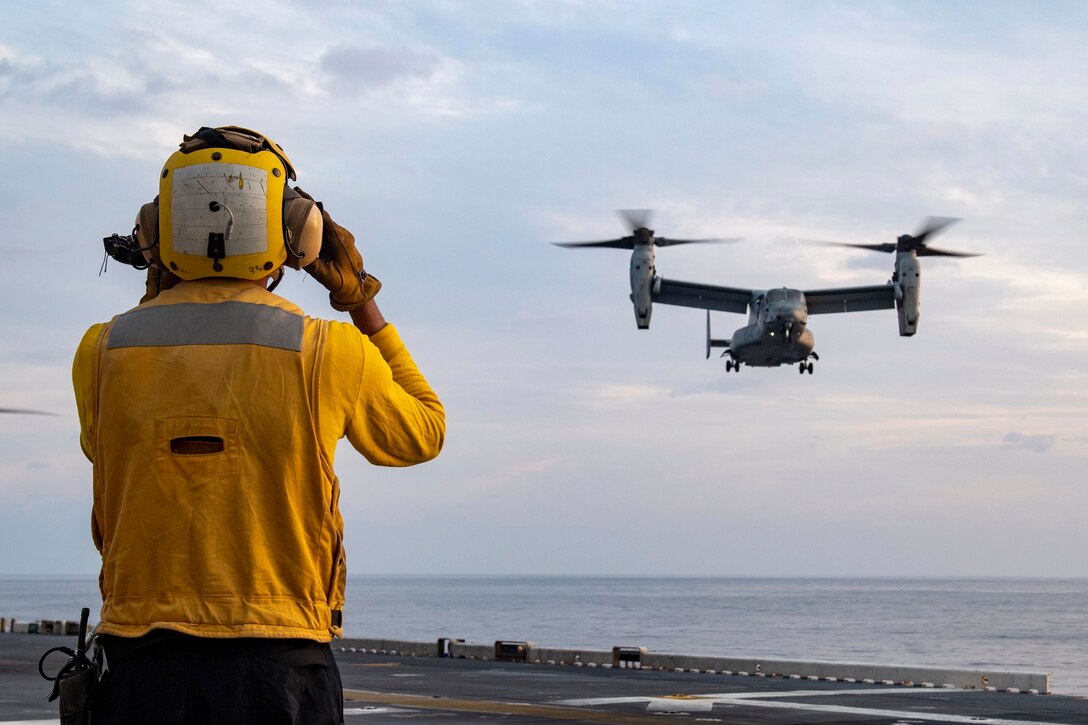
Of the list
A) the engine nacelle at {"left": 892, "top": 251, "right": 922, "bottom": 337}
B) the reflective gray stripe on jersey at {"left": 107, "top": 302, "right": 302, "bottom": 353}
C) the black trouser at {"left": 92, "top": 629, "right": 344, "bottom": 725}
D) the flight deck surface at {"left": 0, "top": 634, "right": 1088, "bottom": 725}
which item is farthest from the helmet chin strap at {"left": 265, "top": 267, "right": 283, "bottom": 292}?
the engine nacelle at {"left": 892, "top": 251, "right": 922, "bottom": 337}

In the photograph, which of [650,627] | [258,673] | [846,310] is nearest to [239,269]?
[258,673]

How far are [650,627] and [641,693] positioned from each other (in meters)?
82.0

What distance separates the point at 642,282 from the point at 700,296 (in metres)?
3.95

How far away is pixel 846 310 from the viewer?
2096 inches

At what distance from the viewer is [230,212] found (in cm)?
275

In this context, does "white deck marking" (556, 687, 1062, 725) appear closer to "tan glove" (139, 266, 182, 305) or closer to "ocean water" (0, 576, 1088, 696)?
"tan glove" (139, 266, 182, 305)

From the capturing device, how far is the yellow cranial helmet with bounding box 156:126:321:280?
2762mm

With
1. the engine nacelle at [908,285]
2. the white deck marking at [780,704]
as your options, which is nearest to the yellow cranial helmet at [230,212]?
the white deck marking at [780,704]

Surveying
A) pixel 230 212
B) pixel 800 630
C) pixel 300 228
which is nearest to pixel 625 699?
pixel 300 228

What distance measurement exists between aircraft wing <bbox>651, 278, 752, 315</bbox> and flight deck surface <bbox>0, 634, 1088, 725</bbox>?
93.6 ft

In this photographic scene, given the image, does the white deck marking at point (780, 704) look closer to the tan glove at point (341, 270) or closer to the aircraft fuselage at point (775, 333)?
the tan glove at point (341, 270)

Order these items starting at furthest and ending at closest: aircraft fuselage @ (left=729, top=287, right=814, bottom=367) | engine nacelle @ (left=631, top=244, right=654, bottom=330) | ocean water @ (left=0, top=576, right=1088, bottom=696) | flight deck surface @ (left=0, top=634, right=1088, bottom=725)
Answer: ocean water @ (left=0, top=576, right=1088, bottom=696)
engine nacelle @ (left=631, top=244, right=654, bottom=330)
aircraft fuselage @ (left=729, top=287, right=814, bottom=367)
flight deck surface @ (left=0, top=634, right=1088, bottom=725)

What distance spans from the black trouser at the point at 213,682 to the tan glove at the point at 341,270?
79 cm

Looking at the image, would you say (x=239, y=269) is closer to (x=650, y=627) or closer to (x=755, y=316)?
(x=755, y=316)
